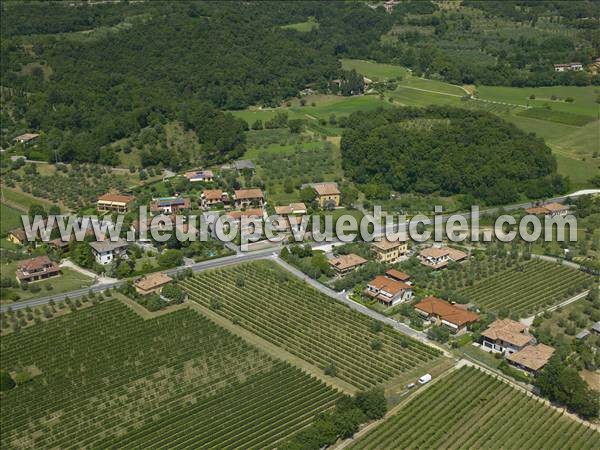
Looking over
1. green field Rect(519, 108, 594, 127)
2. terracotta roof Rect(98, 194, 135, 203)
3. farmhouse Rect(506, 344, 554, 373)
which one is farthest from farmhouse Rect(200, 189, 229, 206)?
green field Rect(519, 108, 594, 127)

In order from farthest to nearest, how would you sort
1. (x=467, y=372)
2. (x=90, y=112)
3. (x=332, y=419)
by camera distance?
(x=90, y=112) → (x=467, y=372) → (x=332, y=419)

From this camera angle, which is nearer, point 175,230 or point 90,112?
point 175,230

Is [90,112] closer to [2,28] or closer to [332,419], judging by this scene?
[2,28]

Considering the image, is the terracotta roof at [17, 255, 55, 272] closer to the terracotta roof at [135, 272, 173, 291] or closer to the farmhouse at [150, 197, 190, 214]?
the terracotta roof at [135, 272, 173, 291]

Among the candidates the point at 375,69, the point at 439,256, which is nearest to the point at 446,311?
the point at 439,256

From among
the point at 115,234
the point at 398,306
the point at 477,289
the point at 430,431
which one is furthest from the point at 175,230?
the point at 430,431
